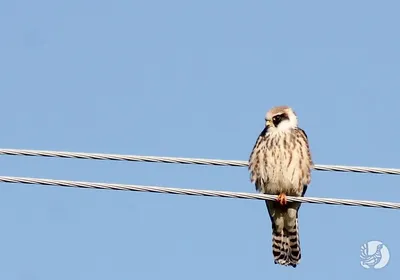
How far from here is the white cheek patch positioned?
1103 cm

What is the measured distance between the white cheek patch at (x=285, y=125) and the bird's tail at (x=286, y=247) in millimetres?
925

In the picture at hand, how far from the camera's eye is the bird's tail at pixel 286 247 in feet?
36.6

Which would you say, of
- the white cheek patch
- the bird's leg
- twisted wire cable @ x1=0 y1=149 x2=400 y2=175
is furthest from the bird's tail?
twisted wire cable @ x1=0 y1=149 x2=400 y2=175


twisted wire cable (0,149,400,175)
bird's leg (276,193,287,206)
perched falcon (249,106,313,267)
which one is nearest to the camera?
twisted wire cable (0,149,400,175)

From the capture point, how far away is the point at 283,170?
35.4 ft

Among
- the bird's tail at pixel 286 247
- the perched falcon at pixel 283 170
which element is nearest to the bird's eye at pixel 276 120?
the perched falcon at pixel 283 170

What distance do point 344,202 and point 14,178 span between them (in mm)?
2383

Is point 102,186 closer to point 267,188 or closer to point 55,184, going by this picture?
point 55,184

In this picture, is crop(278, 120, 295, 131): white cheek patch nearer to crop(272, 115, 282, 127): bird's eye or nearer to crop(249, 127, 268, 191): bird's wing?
crop(272, 115, 282, 127): bird's eye

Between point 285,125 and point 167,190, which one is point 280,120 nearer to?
point 285,125

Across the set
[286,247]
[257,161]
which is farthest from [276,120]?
[286,247]

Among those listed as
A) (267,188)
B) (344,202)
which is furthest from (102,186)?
(267,188)

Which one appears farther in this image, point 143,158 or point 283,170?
point 283,170

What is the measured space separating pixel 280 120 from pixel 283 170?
1.80 feet
